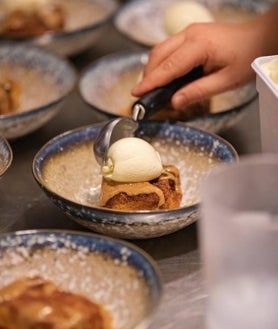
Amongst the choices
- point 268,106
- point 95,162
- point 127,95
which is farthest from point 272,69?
point 127,95

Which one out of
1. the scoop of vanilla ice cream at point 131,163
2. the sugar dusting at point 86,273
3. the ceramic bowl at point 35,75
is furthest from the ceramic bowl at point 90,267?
the ceramic bowl at point 35,75

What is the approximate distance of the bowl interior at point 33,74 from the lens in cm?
145

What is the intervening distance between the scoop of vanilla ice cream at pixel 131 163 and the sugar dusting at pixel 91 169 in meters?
0.07

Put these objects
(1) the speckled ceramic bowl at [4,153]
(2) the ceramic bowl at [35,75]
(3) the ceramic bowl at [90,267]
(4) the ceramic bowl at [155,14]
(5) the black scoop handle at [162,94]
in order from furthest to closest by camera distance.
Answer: (4) the ceramic bowl at [155,14] → (2) the ceramic bowl at [35,75] → (5) the black scoop handle at [162,94] → (1) the speckled ceramic bowl at [4,153] → (3) the ceramic bowl at [90,267]

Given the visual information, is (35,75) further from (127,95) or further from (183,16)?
(183,16)

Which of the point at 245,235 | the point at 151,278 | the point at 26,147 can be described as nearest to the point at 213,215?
the point at 245,235

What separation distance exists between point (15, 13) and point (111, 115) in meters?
0.51

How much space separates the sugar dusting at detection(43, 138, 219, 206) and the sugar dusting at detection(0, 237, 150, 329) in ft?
0.65

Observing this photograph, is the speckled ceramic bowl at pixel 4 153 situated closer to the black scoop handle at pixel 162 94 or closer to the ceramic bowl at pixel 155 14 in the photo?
the black scoop handle at pixel 162 94

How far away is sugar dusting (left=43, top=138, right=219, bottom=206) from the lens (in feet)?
3.71

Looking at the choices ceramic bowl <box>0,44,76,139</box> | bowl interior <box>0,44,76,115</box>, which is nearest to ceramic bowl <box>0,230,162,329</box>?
ceramic bowl <box>0,44,76,139</box>

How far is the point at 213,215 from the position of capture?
0.67 metres

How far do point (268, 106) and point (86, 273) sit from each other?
12.8 inches

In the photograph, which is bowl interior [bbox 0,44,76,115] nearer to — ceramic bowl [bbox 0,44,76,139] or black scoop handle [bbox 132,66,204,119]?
ceramic bowl [bbox 0,44,76,139]
